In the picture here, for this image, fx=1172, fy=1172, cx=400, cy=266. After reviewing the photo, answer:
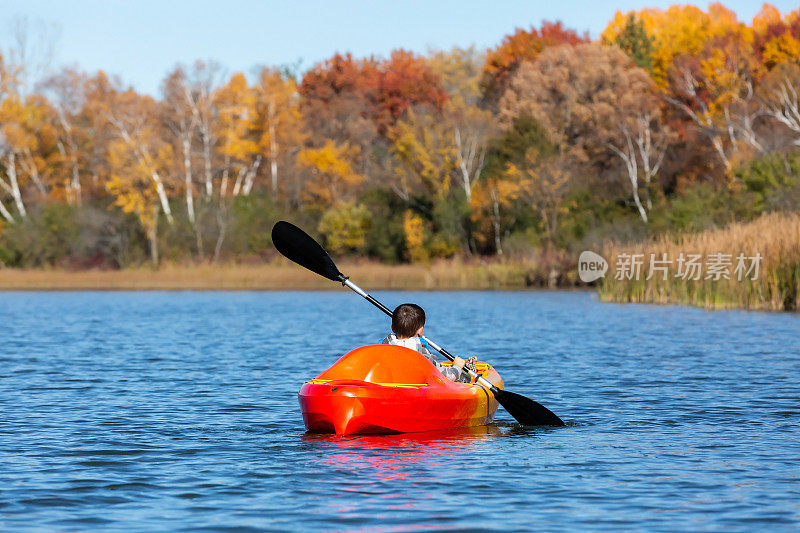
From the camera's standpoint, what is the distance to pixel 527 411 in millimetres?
12727

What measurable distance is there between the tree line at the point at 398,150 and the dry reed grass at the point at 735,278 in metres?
15.0

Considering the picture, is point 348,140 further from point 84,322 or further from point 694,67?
point 84,322

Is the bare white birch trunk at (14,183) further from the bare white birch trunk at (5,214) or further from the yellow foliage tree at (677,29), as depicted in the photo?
the yellow foliage tree at (677,29)

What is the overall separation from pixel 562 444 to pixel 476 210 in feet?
157

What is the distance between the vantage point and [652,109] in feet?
198

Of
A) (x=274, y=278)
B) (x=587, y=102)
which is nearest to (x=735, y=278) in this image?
(x=274, y=278)

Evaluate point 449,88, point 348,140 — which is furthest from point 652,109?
point 449,88

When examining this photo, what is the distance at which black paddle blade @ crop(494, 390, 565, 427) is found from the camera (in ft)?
41.5

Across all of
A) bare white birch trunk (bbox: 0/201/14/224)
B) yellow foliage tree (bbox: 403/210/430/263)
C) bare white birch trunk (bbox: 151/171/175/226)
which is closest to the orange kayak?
yellow foliage tree (bbox: 403/210/430/263)

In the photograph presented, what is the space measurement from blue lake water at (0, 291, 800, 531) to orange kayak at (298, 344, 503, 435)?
21cm

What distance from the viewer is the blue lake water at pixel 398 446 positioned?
830 centimetres

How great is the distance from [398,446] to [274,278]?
4356cm

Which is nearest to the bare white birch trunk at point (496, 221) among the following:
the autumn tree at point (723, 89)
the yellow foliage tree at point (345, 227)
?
the yellow foliage tree at point (345, 227)

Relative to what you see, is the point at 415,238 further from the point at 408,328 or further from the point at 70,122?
the point at 408,328
